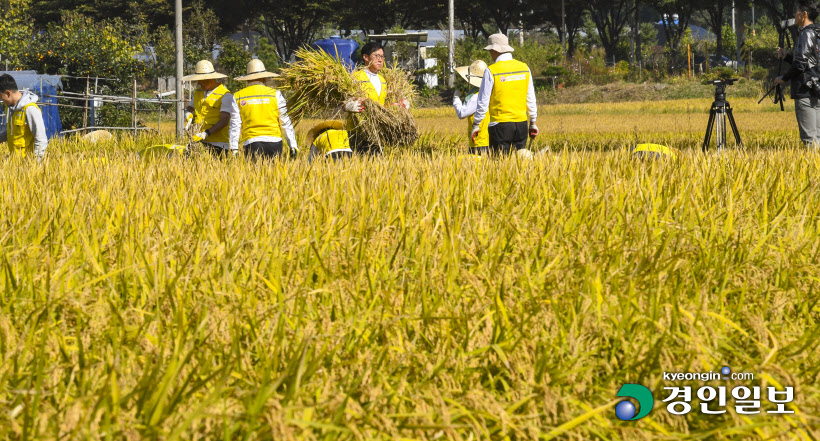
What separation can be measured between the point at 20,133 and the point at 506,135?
4284 millimetres

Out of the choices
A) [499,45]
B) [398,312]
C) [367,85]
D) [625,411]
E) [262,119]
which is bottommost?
[625,411]

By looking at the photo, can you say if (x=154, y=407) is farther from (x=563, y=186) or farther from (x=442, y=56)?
(x=442, y=56)

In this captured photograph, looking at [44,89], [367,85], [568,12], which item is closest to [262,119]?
[367,85]

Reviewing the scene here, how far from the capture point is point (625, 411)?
6.56ft

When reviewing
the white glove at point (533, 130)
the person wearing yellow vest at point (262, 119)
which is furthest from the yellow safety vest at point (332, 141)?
the white glove at point (533, 130)

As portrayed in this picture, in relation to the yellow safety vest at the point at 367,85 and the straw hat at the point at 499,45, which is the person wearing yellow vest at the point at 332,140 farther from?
the straw hat at the point at 499,45

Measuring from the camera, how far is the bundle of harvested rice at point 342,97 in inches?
305

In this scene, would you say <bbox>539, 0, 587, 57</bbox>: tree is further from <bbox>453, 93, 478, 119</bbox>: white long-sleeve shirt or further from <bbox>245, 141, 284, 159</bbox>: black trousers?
<bbox>245, 141, 284, 159</bbox>: black trousers

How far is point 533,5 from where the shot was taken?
4769 cm

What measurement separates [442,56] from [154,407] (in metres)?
41.5

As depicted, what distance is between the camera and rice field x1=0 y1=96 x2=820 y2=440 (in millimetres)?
1901

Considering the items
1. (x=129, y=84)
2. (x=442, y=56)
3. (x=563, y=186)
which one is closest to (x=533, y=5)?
(x=442, y=56)

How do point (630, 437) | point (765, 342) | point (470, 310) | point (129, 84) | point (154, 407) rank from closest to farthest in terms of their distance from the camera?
point (154, 407)
point (630, 437)
point (765, 342)
point (470, 310)
point (129, 84)

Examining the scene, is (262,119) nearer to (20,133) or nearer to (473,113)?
(473,113)
